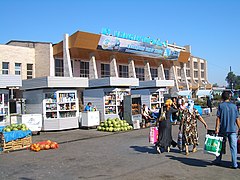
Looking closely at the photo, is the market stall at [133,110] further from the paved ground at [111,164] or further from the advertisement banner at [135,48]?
the advertisement banner at [135,48]

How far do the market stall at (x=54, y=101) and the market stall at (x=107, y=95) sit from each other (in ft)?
5.17

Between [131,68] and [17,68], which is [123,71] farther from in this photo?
[17,68]

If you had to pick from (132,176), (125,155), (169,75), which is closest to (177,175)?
(132,176)

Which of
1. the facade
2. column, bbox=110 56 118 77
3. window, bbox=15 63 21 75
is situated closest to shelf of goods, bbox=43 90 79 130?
the facade

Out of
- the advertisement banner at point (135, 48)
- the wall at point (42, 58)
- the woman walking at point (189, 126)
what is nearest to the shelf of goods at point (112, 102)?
the advertisement banner at point (135, 48)

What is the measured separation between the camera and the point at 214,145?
7305 millimetres

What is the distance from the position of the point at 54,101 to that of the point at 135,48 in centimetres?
1274

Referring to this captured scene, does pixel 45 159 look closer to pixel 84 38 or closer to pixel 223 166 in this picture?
pixel 223 166

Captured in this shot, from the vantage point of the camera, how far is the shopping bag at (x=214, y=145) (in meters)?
7.26

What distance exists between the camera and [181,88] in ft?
125

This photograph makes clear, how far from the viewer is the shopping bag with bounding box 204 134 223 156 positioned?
7.26 meters

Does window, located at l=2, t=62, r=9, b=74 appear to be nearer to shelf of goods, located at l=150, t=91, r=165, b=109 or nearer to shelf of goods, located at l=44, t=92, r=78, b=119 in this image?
shelf of goods, located at l=44, t=92, r=78, b=119

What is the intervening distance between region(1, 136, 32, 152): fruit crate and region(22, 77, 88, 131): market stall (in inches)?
207

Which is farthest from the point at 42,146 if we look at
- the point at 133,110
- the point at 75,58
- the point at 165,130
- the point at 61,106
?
the point at 75,58
